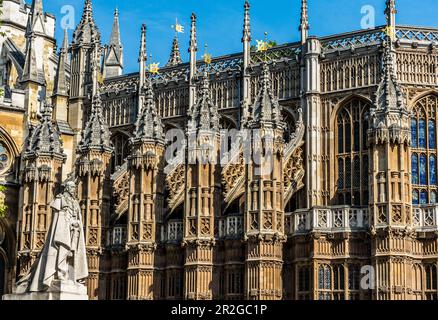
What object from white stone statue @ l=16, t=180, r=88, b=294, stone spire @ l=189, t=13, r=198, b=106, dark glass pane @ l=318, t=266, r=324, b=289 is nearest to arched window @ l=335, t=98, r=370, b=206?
dark glass pane @ l=318, t=266, r=324, b=289

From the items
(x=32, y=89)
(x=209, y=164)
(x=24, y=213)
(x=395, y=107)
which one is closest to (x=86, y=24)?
(x=32, y=89)

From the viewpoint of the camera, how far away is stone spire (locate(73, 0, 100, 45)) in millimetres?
57656

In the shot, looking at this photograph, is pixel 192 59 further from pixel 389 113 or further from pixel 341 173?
pixel 389 113

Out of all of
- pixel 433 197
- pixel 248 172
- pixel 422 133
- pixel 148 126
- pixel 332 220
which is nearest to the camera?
pixel 332 220

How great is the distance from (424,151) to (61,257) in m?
25.8

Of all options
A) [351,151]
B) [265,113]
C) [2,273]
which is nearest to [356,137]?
[351,151]

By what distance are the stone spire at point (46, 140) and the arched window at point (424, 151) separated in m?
18.3

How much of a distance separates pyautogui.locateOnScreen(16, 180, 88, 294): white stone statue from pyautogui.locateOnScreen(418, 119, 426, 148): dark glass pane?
81.6ft

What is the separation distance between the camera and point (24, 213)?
49.0 meters

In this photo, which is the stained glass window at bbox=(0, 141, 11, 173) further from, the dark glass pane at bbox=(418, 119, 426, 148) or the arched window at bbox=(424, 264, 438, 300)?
the arched window at bbox=(424, 264, 438, 300)

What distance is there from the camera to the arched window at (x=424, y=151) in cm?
4556

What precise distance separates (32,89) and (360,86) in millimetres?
20497

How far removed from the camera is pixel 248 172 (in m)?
42.3

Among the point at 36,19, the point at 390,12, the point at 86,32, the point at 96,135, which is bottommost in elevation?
the point at 96,135
